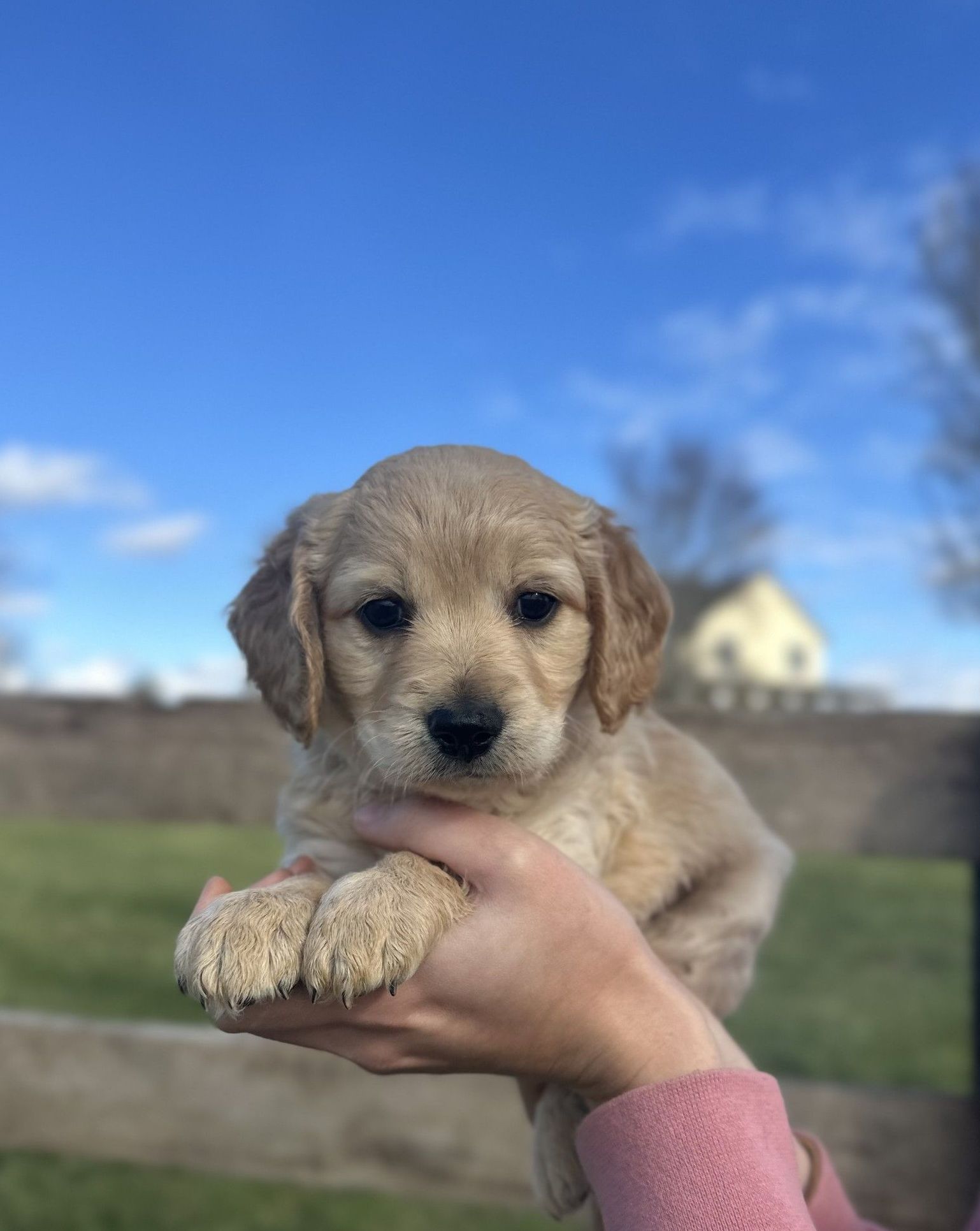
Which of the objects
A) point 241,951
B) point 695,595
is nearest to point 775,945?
point 695,595

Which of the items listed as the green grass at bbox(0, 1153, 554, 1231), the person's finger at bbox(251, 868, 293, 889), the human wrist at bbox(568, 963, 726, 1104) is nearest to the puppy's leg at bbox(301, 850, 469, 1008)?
the person's finger at bbox(251, 868, 293, 889)

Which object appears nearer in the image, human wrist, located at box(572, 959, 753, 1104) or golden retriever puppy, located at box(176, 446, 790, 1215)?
golden retriever puppy, located at box(176, 446, 790, 1215)

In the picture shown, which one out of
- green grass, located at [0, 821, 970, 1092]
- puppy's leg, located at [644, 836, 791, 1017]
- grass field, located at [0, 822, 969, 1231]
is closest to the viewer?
puppy's leg, located at [644, 836, 791, 1017]

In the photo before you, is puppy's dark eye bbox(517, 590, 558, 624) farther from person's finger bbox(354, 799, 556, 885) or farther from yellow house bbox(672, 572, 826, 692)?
yellow house bbox(672, 572, 826, 692)

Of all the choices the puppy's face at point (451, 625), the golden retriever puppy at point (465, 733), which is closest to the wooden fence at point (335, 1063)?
the golden retriever puppy at point (465, 733)

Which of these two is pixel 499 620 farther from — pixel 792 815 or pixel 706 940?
pixel 792 815

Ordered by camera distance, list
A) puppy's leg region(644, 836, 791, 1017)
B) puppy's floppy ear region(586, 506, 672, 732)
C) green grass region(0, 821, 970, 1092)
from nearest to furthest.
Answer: puppy's floppy ear region(586, 506, 672, 732) → puppy's leg region(644, 836, 791, 1017) → green grass region(0, 821, 970, 1092)
